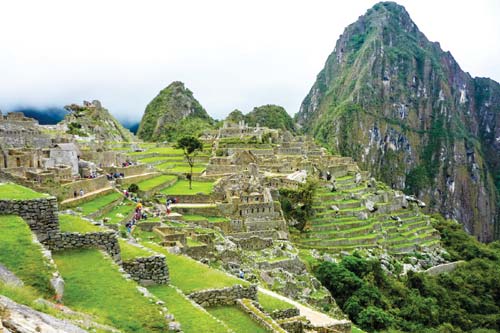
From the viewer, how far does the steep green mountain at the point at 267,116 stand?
307 feet

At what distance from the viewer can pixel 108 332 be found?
5621mm

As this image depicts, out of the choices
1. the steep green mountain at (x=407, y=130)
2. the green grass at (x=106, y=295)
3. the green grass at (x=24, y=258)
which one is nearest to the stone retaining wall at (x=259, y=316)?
the green grass at (x=106, y=295)

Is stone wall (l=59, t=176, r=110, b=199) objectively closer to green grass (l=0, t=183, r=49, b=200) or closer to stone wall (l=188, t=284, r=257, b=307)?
green grass (l=0, t=183, r=49, b=200)

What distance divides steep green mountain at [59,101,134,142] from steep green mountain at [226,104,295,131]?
28938 mm

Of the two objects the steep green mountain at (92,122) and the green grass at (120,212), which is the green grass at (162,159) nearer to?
the steep green mountain at (92,122)

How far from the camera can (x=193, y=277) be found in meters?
10.2

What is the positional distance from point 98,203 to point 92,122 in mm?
37588

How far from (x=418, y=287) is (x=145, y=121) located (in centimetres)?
8863

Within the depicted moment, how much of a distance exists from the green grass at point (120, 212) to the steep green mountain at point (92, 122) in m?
24.5

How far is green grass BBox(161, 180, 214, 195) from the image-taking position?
34.7 metres

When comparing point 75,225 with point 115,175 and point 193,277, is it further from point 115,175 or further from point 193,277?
point 115,175

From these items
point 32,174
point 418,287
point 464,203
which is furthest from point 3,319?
point 464,203

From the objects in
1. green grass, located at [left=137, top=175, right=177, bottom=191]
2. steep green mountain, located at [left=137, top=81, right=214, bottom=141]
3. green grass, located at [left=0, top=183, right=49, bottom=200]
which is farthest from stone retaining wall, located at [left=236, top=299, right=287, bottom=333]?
steep green mountain, located at [left=137, top=81, right=214, bottom=141]

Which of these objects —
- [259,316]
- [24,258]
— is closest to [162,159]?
[259,316]
